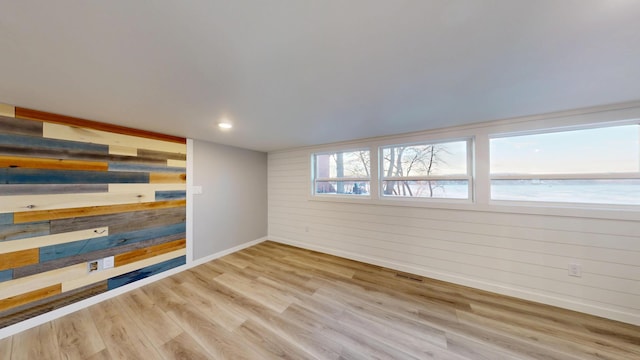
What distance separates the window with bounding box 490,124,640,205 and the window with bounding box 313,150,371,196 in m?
1.73

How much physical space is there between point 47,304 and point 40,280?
260 millimetres

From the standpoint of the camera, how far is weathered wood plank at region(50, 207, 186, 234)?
2.11 metres

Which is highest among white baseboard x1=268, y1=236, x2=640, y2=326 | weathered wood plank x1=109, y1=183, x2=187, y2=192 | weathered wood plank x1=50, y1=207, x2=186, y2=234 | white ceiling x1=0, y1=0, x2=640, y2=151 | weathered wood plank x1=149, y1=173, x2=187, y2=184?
white ceiling x1=0, y1=0, x2=640, y2=151

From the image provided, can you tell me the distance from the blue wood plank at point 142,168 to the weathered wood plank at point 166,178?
0.20 feet

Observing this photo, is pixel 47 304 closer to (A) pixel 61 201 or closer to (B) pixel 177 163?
(A) pixel 61 201

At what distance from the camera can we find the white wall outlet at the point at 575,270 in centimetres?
206

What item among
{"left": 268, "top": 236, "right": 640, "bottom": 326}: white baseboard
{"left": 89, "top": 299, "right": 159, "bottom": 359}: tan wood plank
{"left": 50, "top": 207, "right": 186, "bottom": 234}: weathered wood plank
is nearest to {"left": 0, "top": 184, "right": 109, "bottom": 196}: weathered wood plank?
{"left": 50, "top": 207, "right": 186, "bottom": 234}: weathered wood plank

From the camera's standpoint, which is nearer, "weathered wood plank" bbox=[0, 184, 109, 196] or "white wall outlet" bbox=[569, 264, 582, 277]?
"weathered wood plank" bbox=[0, 184, 109, 196]

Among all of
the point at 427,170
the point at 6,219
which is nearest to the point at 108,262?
the point at 6,219

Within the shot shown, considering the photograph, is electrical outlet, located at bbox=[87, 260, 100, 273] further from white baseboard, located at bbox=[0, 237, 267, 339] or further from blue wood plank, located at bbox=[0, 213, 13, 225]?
blue wood plank, located at bbox=[0, 213, 13, 225]

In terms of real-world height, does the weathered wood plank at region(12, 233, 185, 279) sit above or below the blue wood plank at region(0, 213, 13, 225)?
below

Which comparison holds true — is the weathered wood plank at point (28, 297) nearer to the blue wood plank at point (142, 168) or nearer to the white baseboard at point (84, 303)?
the white baseboard at point (84, 303)

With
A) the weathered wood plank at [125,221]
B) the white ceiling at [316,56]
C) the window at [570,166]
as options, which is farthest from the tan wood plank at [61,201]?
the window at [570,166]

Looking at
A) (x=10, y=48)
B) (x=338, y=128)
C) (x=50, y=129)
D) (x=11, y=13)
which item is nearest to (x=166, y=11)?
(x=11, y=13)
